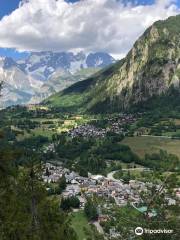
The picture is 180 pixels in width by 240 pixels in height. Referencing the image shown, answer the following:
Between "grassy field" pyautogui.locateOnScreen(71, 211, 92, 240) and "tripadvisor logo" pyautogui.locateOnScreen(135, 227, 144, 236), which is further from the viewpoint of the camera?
"grassy field" pyautogui.locateOnScreen(71, 211, 92, 240)

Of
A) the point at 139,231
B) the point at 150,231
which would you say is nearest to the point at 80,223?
the point at 139,231

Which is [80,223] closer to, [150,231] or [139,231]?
[139,231]

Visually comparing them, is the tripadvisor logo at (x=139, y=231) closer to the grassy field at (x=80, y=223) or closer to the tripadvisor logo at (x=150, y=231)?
the tripadvisor logo at (x=150, y=231)

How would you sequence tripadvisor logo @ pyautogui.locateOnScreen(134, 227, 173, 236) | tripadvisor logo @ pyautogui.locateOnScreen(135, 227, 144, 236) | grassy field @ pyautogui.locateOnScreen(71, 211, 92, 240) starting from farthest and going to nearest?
grassy field @ pyautogui.locateOnScreen(71, 211, 92, 240), tripadvisor logo @ pyautogui.locateOnScreen(135, 227, 144, 236), tripadvisor logo @ pyautogui.locateOnScreen(134, 227, 173, 236)

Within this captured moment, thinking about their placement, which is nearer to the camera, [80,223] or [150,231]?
[150,231]

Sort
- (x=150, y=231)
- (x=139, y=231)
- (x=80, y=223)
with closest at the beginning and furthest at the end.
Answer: (x=150, y=231) < (x=139, y=231) < (x=80, y=223)

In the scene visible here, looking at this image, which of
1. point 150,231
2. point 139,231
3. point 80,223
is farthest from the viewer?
point 80,223

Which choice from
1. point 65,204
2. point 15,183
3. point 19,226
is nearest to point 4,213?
point 19,226

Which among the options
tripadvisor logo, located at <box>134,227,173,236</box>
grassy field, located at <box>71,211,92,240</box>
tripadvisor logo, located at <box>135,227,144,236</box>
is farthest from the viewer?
grassy field, located at <box>71,211,92,240</box>

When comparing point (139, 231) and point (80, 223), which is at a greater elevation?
point (139, 231)

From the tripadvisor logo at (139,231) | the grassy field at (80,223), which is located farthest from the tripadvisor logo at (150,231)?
the grassy field at (80,223)

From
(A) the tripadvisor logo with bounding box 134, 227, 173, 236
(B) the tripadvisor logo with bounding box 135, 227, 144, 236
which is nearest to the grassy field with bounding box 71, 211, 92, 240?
(B) the tripadvisor logo with bounding box 135, 227, 144, 236

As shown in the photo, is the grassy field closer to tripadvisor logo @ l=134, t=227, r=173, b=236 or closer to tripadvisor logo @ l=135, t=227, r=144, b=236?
tripadvisor logo @ l=135, t=227, r=144, b=236
